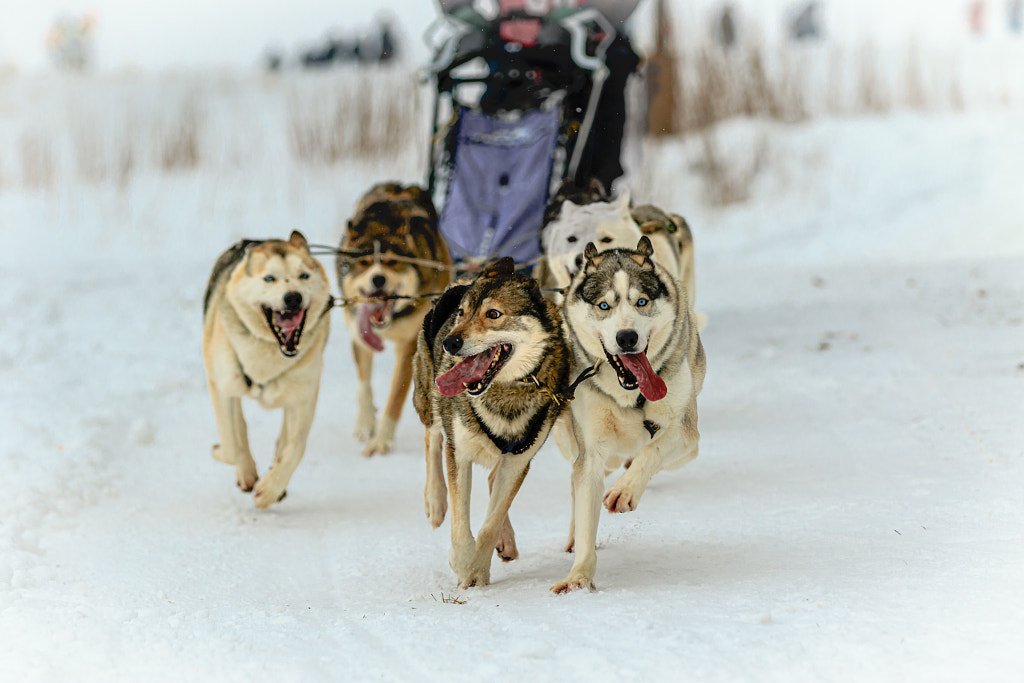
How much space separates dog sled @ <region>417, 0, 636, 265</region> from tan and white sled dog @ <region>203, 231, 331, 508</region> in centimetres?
114

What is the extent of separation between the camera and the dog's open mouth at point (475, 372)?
2.58 meters

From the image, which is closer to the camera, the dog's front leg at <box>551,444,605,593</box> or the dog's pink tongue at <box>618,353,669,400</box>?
the dog's pink tongue at <box>618,353,669,400</box>

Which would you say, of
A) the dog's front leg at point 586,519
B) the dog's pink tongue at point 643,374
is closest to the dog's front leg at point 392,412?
the dog's front leg at point 586,519

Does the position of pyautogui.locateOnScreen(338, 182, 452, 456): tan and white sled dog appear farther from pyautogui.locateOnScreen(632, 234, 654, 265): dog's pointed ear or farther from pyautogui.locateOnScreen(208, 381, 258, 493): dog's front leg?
pyautogui.locateOnScreen(632, 234, 654, 265): dog's pointed ear

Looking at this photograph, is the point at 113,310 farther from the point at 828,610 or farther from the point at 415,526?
the point at 828,610

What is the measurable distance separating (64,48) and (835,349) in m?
14.6

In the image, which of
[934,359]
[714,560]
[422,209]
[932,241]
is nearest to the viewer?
[714,560]

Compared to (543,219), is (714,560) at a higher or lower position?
lower

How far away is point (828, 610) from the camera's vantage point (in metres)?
2.44

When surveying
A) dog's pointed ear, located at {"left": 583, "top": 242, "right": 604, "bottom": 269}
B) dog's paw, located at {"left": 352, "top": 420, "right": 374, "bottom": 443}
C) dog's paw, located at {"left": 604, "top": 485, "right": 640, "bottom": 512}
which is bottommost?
dog's paw, located at {"left": 352, "top": 420, "right": 374, "bottom": 443}

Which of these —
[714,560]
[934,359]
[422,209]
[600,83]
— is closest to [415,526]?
[714,560]

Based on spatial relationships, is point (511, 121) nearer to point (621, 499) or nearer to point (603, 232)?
point (603, 232)

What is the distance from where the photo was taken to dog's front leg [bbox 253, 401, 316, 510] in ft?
12.5

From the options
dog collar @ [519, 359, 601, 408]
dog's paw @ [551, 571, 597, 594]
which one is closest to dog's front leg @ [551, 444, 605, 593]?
dog's paw @ [551, 571, 597, 594]
